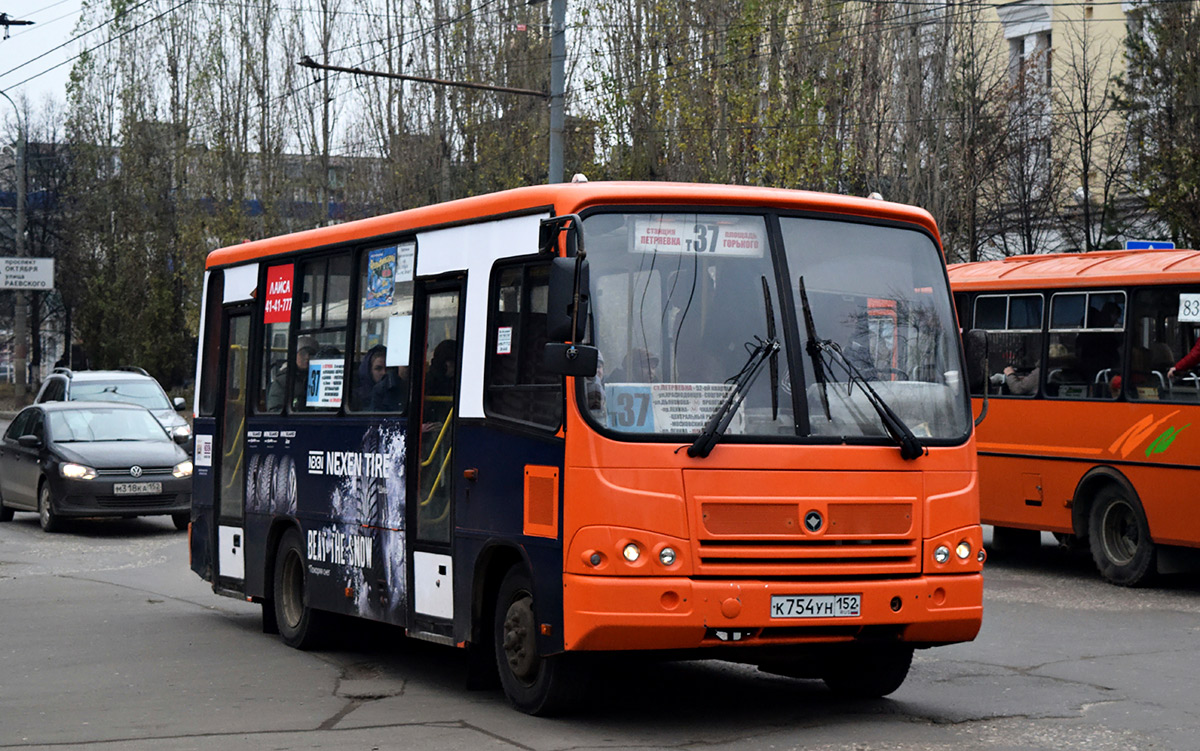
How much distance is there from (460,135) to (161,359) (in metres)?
13.6

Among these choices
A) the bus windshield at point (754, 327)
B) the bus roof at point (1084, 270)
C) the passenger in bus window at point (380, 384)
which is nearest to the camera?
the bus windshield at point (754, 327)

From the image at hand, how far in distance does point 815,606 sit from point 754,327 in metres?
1.35

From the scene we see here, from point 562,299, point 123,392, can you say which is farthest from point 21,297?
point 562,299

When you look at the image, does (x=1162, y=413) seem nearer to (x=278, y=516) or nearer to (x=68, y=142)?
(x=278, y=516)

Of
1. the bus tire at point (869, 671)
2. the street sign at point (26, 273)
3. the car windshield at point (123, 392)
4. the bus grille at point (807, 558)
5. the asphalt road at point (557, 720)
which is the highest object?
Result: the street sign at point (26, 273)

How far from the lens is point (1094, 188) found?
117 feet

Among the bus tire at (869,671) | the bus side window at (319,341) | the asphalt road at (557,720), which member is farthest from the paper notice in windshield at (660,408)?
the bus side window at (319,341)

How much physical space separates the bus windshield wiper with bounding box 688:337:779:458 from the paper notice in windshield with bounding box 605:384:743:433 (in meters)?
0.04

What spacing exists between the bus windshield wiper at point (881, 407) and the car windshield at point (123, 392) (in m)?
20.8

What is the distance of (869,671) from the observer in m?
9.13

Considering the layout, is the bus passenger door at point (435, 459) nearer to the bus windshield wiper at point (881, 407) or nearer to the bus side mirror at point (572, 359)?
the bus side mirror at point (572, 359)

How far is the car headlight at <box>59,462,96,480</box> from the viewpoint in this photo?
2038 centimetres

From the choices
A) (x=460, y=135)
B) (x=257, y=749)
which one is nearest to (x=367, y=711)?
(x=257, y=749)

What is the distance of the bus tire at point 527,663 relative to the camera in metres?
8.29
